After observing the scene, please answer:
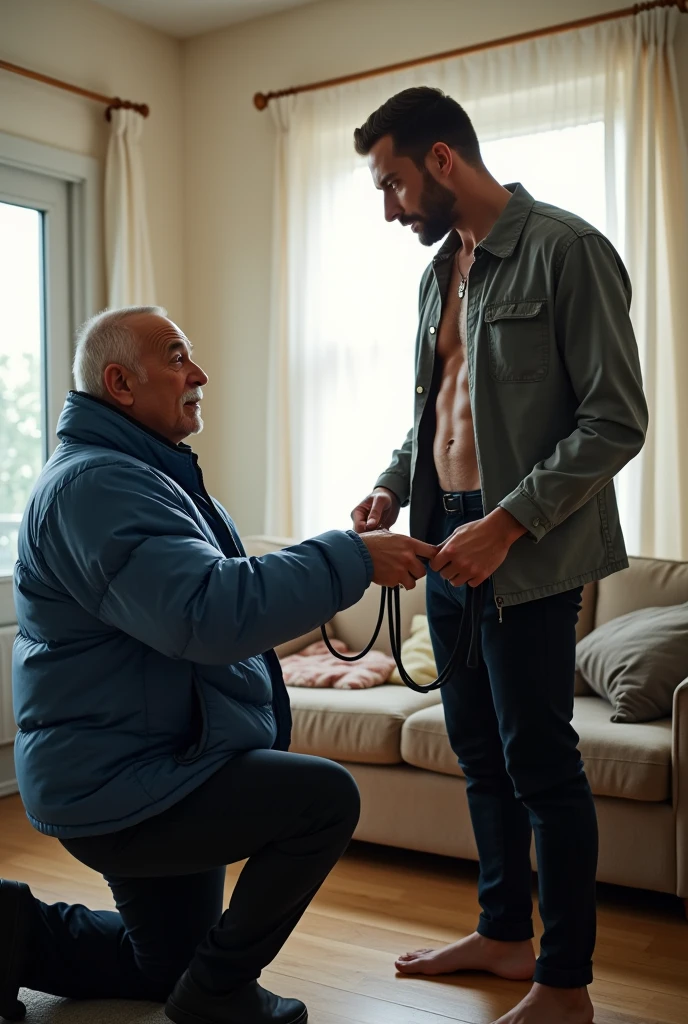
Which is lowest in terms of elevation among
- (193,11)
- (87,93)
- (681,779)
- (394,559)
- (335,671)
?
(681,779)

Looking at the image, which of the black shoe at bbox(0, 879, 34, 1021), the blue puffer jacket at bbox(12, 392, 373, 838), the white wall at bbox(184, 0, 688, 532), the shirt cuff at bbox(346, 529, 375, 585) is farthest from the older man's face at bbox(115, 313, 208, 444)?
the white wall at bbox(184, 0, 688, 532)

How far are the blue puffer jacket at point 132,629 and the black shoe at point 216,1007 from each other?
1.09ft

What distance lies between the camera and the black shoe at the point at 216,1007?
1664 millimetres

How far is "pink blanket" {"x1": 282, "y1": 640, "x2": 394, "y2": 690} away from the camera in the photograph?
3.08 meters

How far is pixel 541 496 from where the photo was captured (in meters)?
1.69

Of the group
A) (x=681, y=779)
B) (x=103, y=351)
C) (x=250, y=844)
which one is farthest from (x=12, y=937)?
(x=681, y=779)

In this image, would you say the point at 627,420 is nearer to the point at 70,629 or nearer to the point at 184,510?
the point at 184,510

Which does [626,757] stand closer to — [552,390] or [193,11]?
[552,390]

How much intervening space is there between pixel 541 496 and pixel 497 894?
860 millimetres

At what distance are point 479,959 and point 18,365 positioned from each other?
9.15 feet

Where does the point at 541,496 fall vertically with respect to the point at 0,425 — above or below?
below

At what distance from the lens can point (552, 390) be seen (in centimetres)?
180

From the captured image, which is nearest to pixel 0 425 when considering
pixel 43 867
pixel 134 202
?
pixel 134 202

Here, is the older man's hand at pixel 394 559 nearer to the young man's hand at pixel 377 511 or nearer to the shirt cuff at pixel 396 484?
the young man's hand at pixel 377 511
